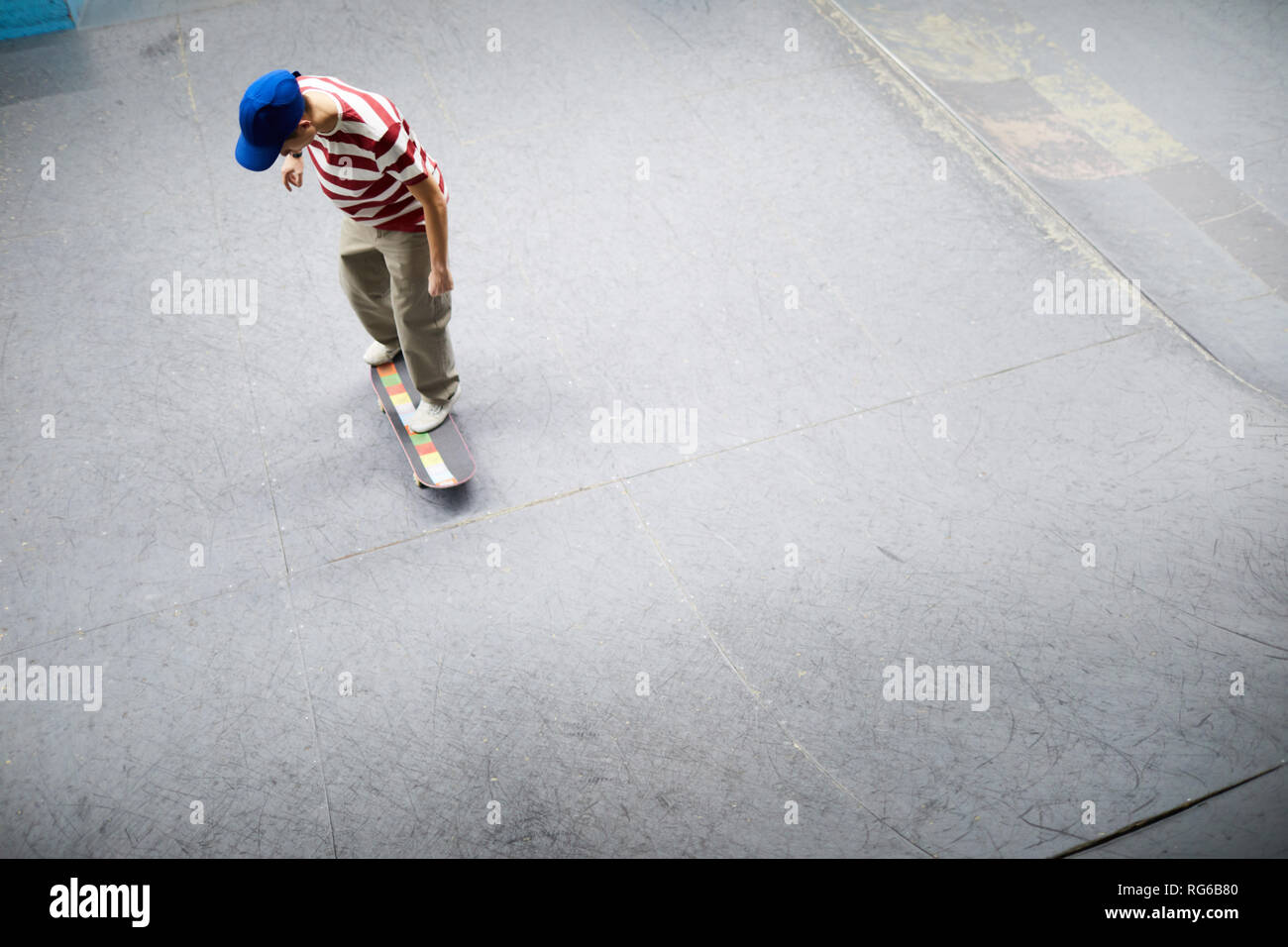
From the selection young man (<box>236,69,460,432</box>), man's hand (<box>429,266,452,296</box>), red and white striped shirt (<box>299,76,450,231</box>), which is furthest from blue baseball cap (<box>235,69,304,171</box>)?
man's hand (<box>429,266,452,296</box>)

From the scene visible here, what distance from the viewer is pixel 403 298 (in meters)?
3.74

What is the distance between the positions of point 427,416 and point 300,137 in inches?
57.3

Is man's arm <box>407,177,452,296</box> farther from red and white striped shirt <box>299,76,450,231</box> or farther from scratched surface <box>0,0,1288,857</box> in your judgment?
scratched surface <box>0,0,1288,857</box>

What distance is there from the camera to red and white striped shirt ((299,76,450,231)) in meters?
3.18

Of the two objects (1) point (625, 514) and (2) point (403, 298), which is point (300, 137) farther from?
(1) point (625, 514)

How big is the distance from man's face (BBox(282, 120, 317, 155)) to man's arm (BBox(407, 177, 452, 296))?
14.4 inches

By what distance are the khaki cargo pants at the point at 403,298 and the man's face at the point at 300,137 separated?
1.65 ft

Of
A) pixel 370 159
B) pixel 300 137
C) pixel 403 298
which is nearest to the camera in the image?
pixel 300 137

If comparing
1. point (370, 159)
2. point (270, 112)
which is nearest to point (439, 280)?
point (370, 159)

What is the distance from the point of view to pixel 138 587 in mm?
3820
